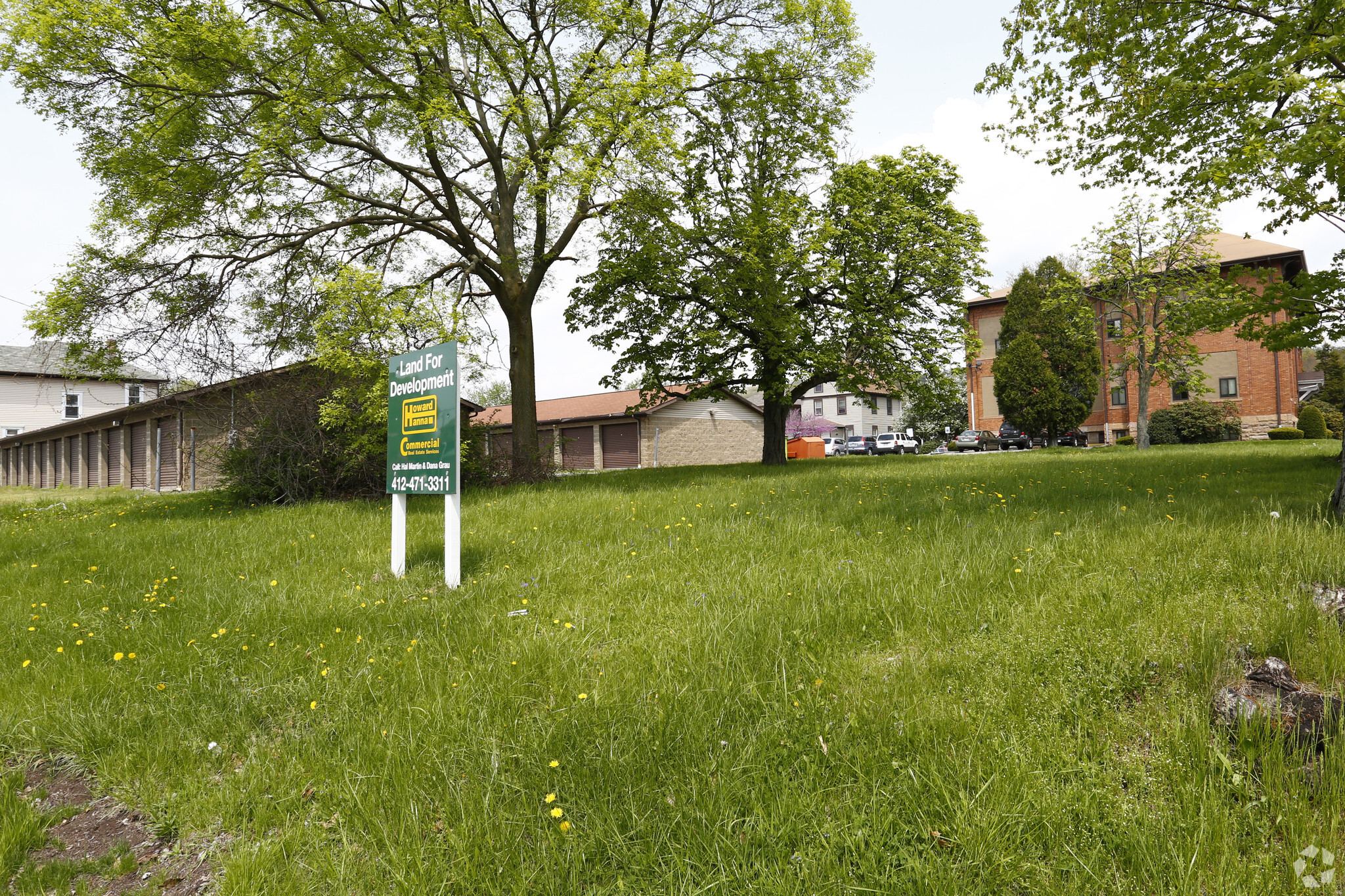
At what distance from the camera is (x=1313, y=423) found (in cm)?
3478

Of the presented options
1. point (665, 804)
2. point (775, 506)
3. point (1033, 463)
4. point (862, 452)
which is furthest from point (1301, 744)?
point (862, 452)

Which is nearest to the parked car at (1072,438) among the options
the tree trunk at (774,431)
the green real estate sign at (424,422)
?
the tree trunk at (774,431)

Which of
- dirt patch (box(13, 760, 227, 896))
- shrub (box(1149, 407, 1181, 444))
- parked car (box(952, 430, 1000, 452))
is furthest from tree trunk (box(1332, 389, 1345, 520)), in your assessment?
parked car (box(952, 430, 1000, 452))

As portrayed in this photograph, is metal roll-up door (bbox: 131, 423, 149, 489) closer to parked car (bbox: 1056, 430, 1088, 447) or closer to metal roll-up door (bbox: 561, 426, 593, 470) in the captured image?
metal roll-up door (bbox: 561, 426, 593, 470)

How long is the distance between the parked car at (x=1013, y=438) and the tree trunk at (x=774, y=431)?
1084 inches

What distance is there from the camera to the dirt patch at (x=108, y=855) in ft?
9.07

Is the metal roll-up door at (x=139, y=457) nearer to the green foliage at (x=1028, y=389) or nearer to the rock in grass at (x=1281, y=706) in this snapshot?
the rock in grass at (x=1281, y=706)

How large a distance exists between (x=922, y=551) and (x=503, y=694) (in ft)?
11.8

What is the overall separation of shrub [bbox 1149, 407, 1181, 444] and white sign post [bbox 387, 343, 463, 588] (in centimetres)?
4123

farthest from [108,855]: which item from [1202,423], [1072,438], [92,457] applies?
[1072,438]

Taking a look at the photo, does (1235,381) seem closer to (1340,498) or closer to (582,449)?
(582,449)

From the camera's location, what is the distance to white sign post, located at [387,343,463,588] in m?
6.26

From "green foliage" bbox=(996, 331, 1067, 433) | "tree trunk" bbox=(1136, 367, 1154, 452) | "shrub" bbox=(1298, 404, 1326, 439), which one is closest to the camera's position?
"tree trunk" bbox=(1136, 367, 1154, 452)

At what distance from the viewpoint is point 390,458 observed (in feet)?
23.7
